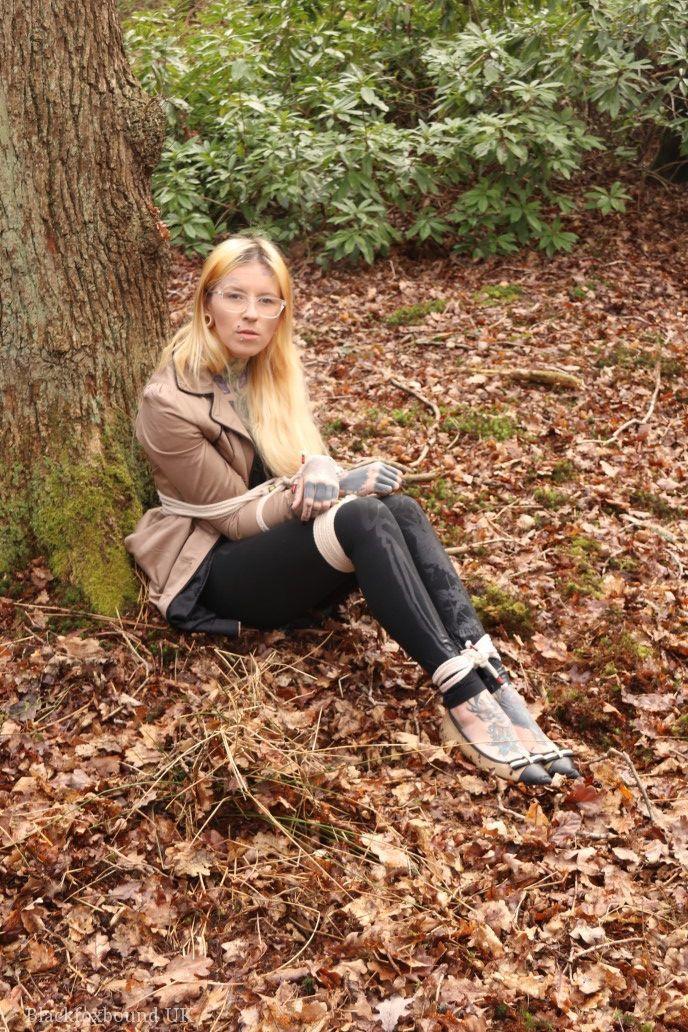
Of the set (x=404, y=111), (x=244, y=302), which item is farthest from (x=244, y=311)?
(x=404, y=111)

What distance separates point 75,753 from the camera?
10.1ft

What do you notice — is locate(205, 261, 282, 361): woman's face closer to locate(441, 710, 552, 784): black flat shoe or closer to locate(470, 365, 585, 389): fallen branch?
locate(441, 710, 552, 784): black flat shoe

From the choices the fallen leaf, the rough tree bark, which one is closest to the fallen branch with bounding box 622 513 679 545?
the rough tree bark

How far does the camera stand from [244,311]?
356 centimetres

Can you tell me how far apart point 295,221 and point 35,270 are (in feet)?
15.3

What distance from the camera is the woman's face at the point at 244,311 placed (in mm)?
3535

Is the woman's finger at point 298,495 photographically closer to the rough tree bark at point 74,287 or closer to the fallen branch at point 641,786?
the rough tree bark at point 74,287

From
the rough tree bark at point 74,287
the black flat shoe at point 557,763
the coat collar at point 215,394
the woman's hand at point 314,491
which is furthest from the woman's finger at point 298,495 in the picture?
the black flat shoe at point 557,763

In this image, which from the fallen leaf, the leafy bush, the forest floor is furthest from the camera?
the leafy bush

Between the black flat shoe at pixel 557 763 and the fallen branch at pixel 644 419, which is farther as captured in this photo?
the fallen branch at pixel 644 419

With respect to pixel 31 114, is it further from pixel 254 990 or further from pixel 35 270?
pixel 254 990

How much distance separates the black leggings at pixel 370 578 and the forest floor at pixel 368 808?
0.24 metres

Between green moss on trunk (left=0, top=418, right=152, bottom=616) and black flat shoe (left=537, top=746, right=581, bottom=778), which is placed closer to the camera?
black flat shoe (left=537, top=746, right=581, bottom=778)

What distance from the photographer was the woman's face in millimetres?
3535
